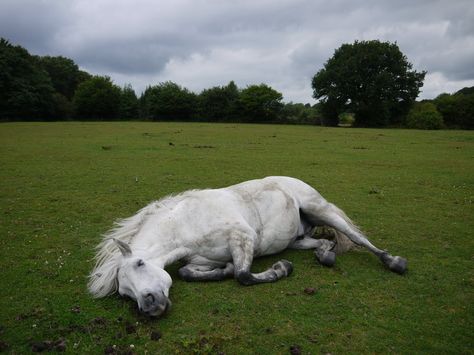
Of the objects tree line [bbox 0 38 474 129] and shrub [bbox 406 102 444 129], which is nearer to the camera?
shrub [bbox 406 102 444 129]

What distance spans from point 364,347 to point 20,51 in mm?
70331

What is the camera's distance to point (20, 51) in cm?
6016

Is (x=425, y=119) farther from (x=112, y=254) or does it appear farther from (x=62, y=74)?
(x=62, y=74)

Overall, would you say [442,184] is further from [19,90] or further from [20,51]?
[20,51]

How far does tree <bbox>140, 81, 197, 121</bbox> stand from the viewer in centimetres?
6456

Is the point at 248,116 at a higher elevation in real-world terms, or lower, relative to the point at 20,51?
lower

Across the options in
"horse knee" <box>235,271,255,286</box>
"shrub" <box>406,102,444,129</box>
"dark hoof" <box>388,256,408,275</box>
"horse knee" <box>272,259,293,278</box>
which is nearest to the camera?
"horse knee" <box>235,271,255,286</box>

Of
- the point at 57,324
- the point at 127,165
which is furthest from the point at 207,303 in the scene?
the point at 127,165

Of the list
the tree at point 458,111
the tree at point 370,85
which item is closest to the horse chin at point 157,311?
the tree at point 370,85

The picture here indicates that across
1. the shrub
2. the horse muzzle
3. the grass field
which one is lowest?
the grass field

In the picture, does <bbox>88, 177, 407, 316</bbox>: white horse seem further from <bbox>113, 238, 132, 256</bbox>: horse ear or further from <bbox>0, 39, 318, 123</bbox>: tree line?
<bbox>0, 39, 318, 123</bbox>: tree line

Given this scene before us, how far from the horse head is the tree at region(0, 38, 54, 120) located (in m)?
59.2

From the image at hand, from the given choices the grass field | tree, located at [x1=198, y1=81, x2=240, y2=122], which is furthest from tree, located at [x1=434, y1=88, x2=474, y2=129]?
the grass field

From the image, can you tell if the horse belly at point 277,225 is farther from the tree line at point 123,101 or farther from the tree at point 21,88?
the tree at point 21,88
